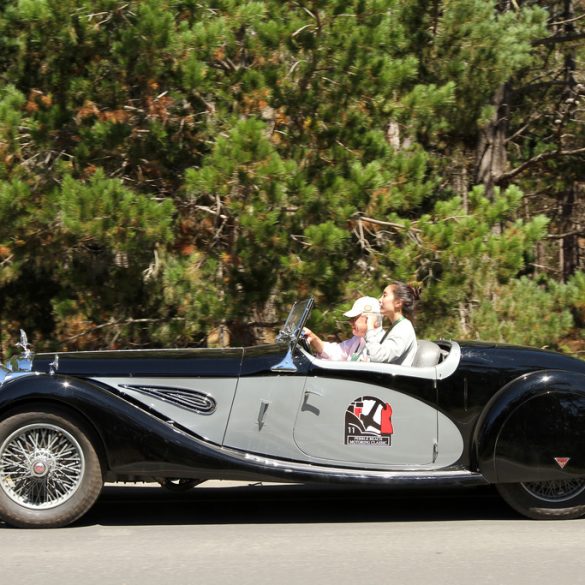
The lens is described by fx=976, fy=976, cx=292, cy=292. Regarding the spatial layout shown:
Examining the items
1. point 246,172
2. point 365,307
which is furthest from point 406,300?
point 246,172

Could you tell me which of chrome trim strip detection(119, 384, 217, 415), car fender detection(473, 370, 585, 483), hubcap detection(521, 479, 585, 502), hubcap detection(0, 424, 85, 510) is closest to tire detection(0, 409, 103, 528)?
hubcap detection(0, 424, 85, 510)

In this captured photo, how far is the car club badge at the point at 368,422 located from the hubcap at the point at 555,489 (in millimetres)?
911

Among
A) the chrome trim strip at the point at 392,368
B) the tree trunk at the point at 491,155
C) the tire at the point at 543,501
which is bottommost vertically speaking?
the tire at the point at 543,501

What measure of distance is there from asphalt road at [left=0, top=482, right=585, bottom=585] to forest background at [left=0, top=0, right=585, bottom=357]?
3.36 m

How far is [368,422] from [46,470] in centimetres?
184

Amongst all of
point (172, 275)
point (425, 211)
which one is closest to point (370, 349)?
point (172, 275)

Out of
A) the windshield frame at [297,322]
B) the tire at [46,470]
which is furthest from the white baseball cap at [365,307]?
the tire at [46,470]

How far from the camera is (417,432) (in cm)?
559

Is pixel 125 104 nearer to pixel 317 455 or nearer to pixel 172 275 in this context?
pixel 172 275

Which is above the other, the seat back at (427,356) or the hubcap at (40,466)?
the seat back at (427,356)

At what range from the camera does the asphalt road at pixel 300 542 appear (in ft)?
14.6

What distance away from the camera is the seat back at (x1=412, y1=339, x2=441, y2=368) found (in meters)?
5.81

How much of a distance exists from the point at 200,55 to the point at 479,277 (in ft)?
11.5

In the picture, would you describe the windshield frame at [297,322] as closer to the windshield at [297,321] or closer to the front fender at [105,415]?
the windshield at [297,321]
